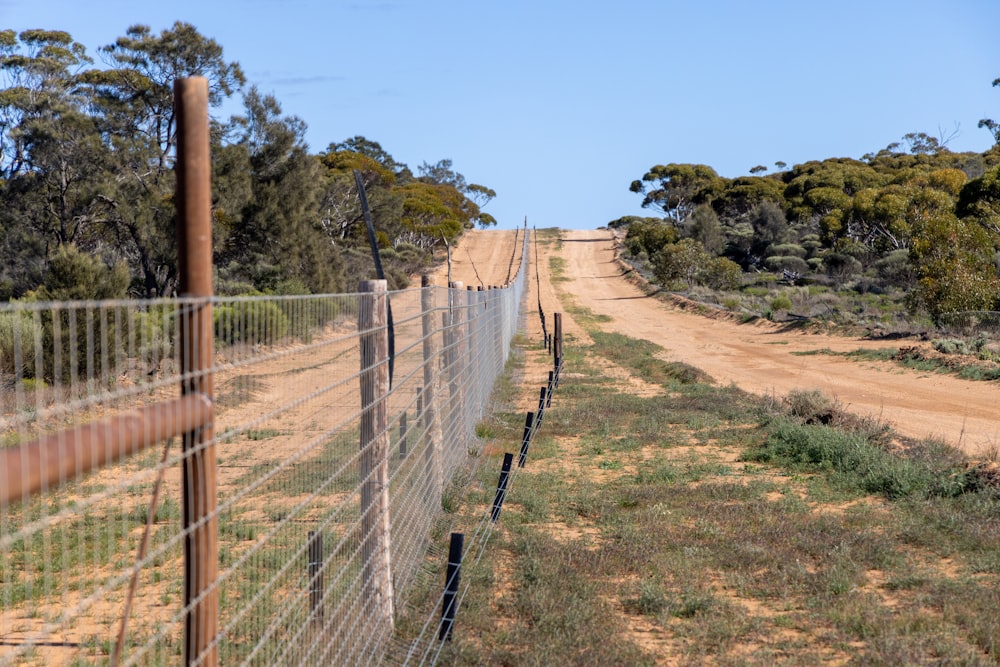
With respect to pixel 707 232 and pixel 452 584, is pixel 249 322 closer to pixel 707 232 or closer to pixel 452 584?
pixel 452 584

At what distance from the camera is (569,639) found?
5.48 meters

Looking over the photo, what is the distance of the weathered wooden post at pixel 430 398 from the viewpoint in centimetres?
692

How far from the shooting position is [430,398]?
289 inches

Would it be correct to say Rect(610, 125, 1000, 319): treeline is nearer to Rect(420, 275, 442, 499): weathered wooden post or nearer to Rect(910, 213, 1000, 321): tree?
Rect(910, 213, 1000, 321): tree

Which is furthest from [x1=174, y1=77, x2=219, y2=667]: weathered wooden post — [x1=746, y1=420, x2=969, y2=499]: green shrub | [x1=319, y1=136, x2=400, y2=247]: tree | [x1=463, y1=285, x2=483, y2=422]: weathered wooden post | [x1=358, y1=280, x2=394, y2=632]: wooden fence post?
[x1=319, y1=136, x2=400, y2=247]: tree

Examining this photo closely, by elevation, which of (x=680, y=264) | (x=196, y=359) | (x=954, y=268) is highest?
(x=680, y=264)

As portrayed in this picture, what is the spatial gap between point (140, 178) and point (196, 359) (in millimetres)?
24910

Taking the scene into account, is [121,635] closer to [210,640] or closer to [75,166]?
[210,640]

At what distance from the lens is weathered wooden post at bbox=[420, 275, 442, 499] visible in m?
6.92

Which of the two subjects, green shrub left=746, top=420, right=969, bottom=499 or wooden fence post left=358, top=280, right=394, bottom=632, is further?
green shrub left=746, top=420, right=969, bottom=499

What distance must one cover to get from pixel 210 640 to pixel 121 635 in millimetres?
496

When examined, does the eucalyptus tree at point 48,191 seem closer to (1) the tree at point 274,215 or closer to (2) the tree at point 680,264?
(1) the tree at point 274,215

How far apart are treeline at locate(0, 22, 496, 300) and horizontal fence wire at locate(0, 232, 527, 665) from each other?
1550 cm

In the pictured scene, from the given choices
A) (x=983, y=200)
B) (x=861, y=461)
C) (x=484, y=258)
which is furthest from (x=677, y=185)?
(x=861, y=461)
